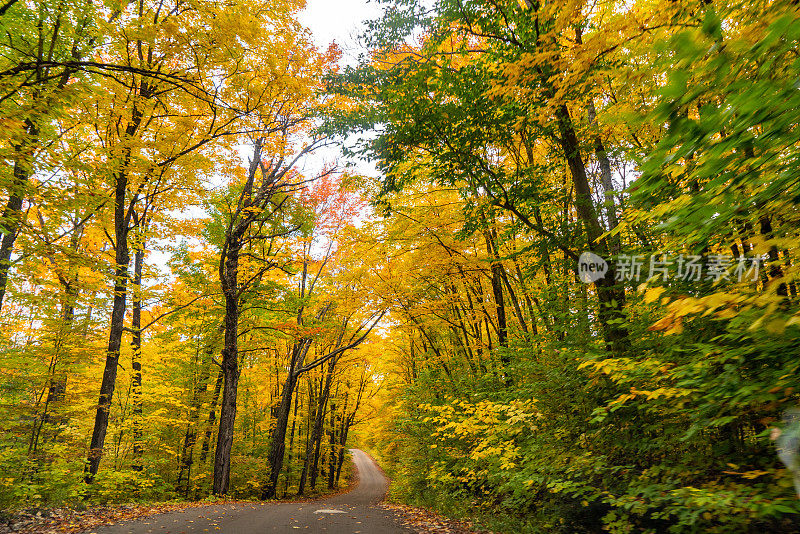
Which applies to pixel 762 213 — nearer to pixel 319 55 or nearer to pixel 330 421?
pixel 319 55

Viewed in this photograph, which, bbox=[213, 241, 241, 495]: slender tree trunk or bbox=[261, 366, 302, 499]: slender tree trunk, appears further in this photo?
bbox=[261, 366, 302, 499]: slender tree trunk

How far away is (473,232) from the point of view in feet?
25.8

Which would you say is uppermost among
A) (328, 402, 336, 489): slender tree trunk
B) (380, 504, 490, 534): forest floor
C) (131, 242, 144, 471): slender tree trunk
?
(131, 242, 144, 471): slender tree trunk

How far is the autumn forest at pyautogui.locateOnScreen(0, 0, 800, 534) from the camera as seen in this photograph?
99.2 inches

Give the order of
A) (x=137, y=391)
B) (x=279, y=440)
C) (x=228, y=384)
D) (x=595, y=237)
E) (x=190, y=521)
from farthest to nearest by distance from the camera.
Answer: (x=279, y=440) → (x=137, y=391) → (x=228, y=384) → (x=190, y=521) → (x=595, y=237)

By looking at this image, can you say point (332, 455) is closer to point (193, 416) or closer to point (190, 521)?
point (193, 416)

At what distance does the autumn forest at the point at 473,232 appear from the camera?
2.52 m

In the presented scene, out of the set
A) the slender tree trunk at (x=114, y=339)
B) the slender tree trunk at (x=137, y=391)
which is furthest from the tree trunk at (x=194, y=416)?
the slender tree trunk at (x=114, y=339)

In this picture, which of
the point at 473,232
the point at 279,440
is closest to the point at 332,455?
the point at 279,440

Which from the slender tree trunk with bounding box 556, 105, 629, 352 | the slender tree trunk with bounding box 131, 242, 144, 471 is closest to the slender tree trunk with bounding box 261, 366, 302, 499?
the slender tree trunk with bounding box 131, 242, 144, 471

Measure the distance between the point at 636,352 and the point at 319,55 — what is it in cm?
1126

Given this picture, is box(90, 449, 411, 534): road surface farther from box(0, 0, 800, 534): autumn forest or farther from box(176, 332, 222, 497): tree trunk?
box(176, 332, 222, 497): tree trunk

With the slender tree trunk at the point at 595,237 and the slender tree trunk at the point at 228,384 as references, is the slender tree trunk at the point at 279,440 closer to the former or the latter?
the slender tree trunk at the point at 228,384

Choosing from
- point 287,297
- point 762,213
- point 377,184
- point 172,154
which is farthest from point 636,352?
point 287,297
